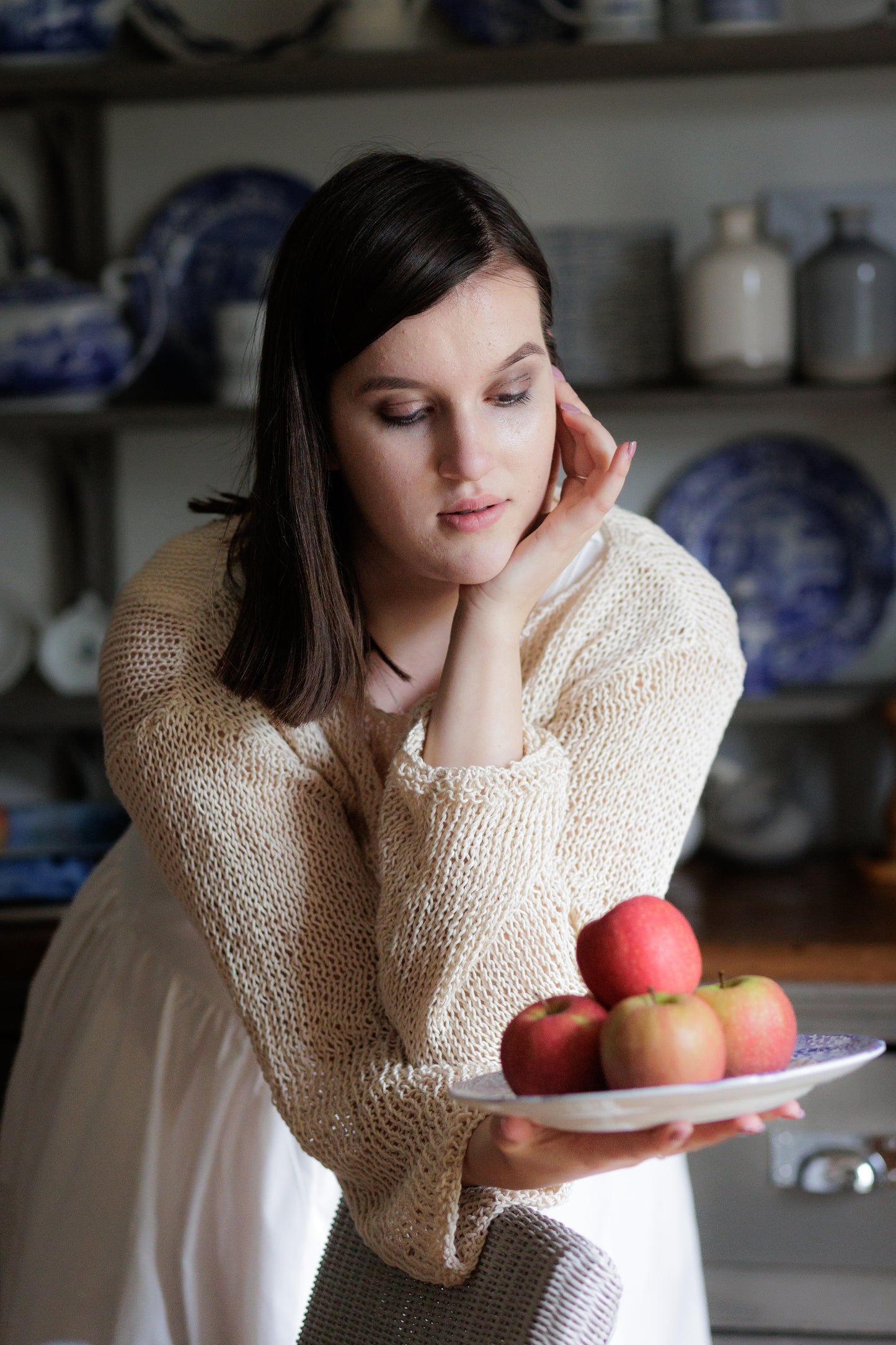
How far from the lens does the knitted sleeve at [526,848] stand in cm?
103

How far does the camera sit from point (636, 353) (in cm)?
223

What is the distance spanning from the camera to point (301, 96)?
2287 mm

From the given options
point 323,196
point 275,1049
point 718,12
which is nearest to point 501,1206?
point 275,1049

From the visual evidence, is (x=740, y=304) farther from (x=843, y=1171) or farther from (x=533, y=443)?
(x=843, y=1171)

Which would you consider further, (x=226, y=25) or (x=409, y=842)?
(x=226, y=25)

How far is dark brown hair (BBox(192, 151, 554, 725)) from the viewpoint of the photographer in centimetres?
106

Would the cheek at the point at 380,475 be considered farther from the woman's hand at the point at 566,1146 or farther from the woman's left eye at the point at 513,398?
the woman's hand at the point at 566,1146

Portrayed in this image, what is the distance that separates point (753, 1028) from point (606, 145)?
182cm

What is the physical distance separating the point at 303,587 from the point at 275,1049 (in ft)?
1.25

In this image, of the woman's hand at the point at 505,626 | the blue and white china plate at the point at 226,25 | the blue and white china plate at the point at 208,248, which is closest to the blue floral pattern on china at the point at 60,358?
the blue and white china plate at the point at 208,248

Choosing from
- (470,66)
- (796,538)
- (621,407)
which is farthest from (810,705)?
(470,66)

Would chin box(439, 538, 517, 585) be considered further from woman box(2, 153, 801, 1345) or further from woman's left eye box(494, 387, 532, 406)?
woman's left eye box(494, 387, 532, 406)

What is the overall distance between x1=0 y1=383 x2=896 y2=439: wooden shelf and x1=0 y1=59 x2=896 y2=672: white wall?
0.12m

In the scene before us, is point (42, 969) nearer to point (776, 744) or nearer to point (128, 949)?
point (128, 949)
